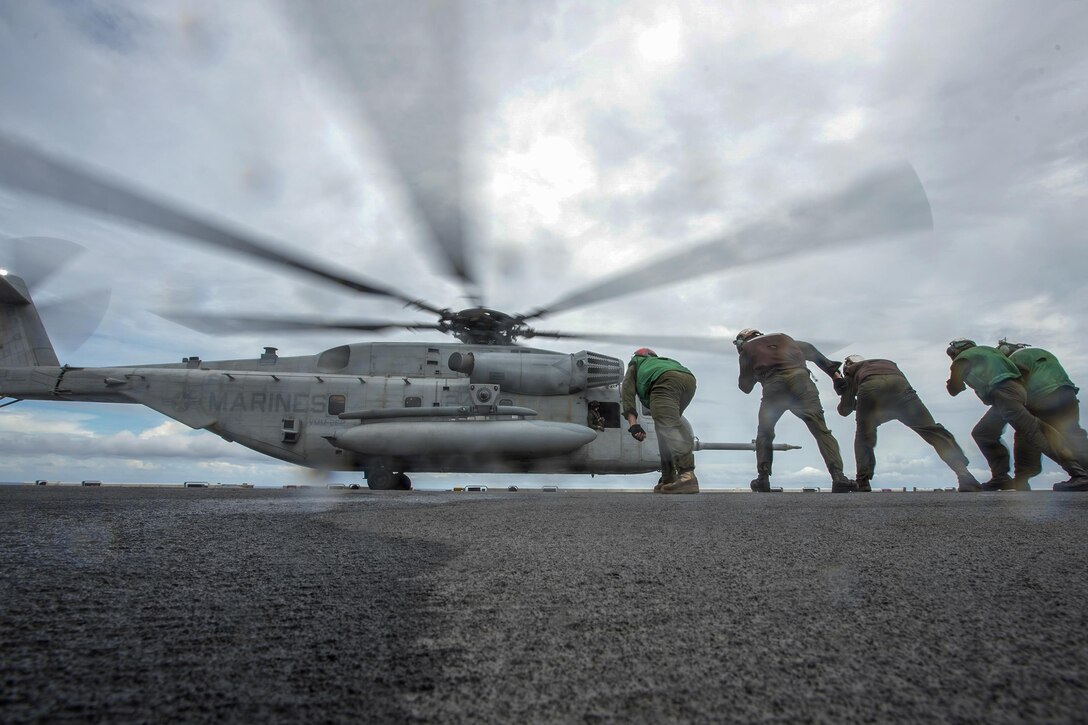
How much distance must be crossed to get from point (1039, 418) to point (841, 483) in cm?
253

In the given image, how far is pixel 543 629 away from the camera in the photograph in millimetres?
934

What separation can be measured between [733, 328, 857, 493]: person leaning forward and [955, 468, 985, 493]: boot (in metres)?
1.18

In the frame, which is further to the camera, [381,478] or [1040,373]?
[381,478]

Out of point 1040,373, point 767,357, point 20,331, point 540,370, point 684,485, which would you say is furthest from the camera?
point 20,331

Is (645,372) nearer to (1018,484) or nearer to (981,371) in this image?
(981,371)

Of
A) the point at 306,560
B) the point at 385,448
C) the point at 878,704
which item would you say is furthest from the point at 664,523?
the point at 385,448

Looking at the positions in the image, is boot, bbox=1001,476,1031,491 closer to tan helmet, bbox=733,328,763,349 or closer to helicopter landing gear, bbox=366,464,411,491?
tan helmet, bbox=733,328,763,349

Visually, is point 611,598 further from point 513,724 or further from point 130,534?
point 130,534

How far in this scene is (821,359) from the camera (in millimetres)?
7176

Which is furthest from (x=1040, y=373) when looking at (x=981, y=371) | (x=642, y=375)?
(x=642, y=375)

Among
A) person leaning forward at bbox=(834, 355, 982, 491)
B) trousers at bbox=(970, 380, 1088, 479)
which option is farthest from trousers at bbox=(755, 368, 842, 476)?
trousers at bbox=(970, 380, 1088, 479)

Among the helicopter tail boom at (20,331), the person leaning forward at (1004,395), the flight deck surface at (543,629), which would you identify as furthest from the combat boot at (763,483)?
the helicopter tail boom at (20,331)

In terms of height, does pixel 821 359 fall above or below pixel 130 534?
above

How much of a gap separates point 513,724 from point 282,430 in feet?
32.2
